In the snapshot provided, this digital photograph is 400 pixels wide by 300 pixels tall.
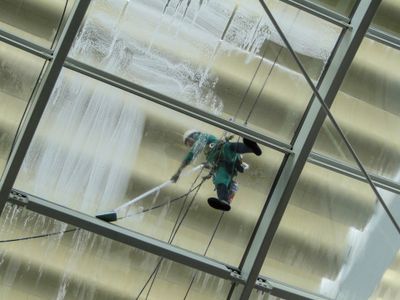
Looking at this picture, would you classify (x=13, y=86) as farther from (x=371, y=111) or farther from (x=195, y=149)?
(x=371, y=111)

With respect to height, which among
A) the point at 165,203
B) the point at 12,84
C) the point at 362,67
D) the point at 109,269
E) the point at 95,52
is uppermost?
the point at 362,67

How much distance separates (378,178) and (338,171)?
48 cm

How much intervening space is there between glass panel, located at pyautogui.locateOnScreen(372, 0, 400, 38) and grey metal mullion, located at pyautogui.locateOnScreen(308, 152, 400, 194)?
1592 mm

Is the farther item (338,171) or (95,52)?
(338,171)

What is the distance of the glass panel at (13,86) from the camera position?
884cm

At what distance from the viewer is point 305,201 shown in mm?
9758

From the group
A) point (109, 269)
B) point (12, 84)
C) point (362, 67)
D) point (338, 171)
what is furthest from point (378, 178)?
point (12, 84)

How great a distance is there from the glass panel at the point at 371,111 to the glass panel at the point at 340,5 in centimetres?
48

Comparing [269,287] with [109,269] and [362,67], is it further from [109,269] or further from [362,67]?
[362,67]

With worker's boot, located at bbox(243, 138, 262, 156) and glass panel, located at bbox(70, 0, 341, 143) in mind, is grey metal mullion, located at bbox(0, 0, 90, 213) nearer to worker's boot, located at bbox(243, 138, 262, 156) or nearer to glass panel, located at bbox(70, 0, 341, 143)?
glass panel, located at bbox(70, 0, 341, 143)

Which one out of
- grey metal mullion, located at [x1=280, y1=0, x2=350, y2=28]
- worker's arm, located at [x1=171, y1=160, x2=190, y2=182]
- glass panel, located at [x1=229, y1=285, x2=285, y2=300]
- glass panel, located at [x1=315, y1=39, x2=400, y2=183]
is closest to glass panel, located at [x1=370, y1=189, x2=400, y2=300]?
glass panel, located at [x1=315, y1=39, x2=400, y2=183]

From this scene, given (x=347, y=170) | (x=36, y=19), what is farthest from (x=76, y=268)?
(x=347, y=170)

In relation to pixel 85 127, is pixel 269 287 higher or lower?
lower

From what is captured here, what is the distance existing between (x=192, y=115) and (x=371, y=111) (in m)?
2.13
